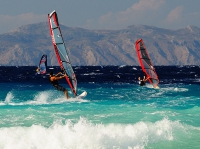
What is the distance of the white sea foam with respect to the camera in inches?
568

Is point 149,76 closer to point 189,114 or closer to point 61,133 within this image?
point 189,114

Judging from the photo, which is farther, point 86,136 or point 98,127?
point 98,127

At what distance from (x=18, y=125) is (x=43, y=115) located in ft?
10.4

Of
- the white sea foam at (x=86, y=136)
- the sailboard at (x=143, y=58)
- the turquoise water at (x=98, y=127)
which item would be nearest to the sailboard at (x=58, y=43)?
the turquoise water at (x=98, y=127)

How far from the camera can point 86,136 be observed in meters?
15.0

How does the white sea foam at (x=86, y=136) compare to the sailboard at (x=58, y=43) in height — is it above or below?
below

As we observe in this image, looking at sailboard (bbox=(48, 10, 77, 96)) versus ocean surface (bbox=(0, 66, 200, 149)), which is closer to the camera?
ocean surface (bbox=(0, 66, 200, 149))

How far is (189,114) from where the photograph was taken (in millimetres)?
21484

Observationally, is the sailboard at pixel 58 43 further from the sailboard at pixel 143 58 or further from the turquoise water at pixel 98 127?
the sailboard at pixel 143 58

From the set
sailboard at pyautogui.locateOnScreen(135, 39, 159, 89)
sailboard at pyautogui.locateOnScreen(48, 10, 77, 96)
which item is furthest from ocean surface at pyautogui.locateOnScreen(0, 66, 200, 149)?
sailboard at pyautogui.locateOnScreen(135, 39, 159, 89)

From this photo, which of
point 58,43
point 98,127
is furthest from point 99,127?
point 58,43

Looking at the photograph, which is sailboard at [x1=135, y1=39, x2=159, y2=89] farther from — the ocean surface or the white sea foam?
the white sea foam

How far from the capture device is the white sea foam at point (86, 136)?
14.4 m

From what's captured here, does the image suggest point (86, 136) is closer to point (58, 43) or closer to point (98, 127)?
point (98, 127)
